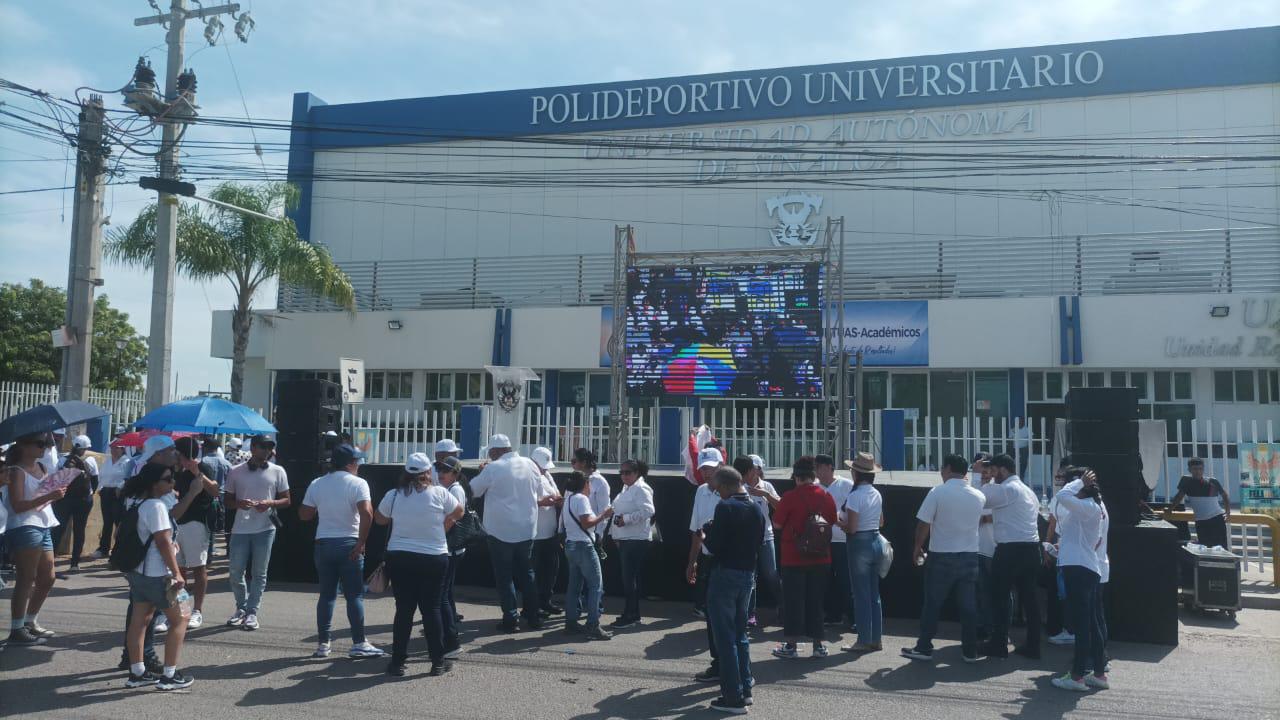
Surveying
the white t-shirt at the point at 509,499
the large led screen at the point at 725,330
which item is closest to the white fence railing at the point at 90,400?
the large led screen at the point at 725,330

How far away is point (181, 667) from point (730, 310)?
400 inches

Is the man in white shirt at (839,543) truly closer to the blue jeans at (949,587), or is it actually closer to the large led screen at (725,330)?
the blue jeans at (949,587)

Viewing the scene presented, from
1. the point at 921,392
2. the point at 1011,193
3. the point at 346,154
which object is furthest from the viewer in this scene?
the point at 346,154

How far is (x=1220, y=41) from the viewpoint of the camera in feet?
77.6

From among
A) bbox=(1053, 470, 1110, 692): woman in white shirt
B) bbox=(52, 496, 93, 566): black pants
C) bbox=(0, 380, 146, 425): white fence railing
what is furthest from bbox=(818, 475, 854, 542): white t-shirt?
bbox=(0, 380, 146, 425): white fence railing

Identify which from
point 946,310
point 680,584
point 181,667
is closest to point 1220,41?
point 946,310

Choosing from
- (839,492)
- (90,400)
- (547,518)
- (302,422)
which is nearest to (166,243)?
(90,400)

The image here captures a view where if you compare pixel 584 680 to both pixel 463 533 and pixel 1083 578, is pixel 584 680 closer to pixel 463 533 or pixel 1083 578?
pixel 463 533

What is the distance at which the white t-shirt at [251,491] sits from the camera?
874cm

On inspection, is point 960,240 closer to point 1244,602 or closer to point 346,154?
point 1244,602

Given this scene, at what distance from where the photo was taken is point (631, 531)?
914 cm

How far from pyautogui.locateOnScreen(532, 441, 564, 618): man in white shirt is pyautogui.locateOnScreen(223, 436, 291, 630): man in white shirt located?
2.46 m

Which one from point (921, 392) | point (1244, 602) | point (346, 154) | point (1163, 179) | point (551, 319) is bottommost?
point (1244, 602)

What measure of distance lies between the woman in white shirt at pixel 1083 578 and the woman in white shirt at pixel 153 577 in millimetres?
6461
